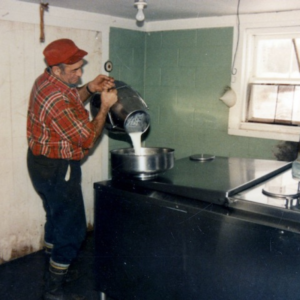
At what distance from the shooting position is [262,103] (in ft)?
11.9

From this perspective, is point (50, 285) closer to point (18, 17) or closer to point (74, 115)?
point (74, 115)

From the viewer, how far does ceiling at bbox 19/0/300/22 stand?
2.99 m

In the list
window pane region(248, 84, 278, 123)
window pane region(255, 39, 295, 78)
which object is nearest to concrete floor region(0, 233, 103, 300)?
window pane region(248, 84, 278, 123)

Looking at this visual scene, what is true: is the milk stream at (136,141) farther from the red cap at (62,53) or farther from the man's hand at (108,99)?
the red cap at (62,53)

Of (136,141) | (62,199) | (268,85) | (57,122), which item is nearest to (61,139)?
(57,122)

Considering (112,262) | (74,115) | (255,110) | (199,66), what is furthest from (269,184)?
(199,66)

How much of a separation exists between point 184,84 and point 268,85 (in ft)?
2.62

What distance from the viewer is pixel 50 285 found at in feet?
9.30

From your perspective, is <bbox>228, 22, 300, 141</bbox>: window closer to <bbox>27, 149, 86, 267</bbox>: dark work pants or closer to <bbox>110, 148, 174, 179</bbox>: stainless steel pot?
<bbox>110, 148, 174, 179</bbox>: stainless steel pot

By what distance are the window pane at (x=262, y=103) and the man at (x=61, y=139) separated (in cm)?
150

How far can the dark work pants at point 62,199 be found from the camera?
2.72m

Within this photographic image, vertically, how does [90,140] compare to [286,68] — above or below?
below

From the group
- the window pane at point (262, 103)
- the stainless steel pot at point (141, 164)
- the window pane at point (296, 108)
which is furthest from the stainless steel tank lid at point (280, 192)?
the window pane at point (262, 103)

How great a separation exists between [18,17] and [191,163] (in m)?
1.68
